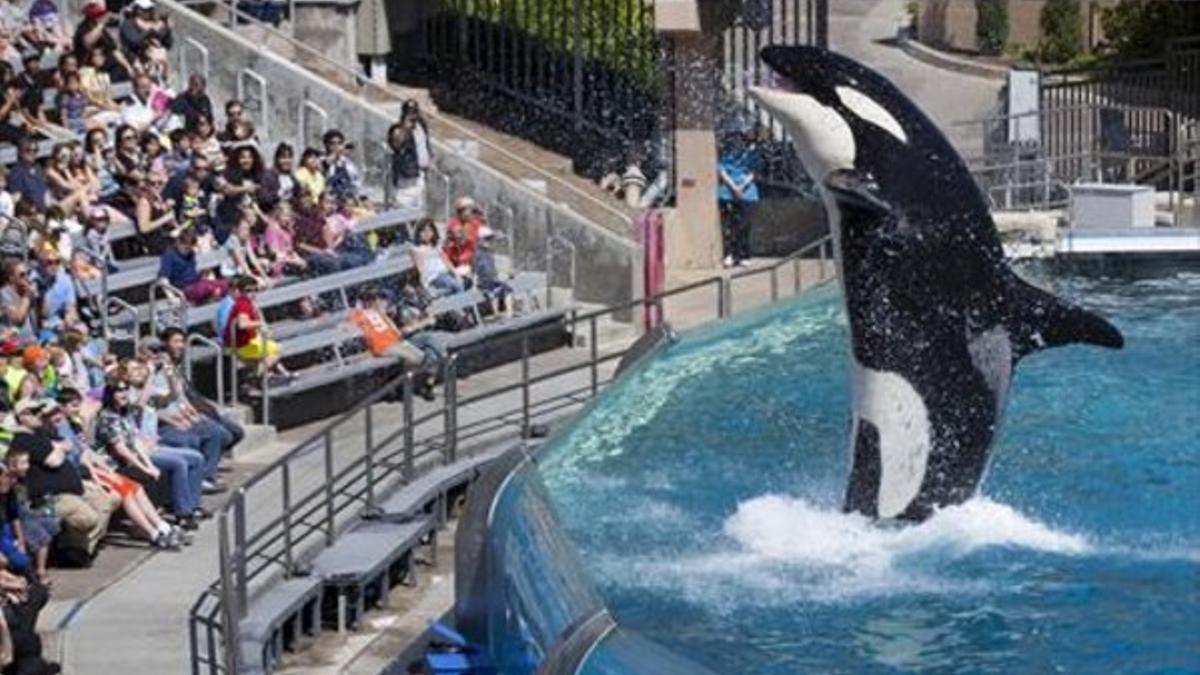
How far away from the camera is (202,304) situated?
24.5m

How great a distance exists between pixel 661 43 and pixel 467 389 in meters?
8.12

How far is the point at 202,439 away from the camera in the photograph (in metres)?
21.8

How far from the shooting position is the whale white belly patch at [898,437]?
18.8m

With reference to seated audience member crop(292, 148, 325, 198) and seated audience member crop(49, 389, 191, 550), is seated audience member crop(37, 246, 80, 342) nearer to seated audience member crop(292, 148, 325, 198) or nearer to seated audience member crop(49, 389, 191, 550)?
seated audience member crop(49, 389, 191, 550)

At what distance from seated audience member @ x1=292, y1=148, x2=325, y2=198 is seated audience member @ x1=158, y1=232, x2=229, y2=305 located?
2.35 meters

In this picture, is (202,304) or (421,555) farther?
(202,304)

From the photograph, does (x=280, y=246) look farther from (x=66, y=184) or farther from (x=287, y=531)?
(x=287, y=531)

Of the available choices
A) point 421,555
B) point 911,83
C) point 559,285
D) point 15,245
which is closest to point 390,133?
point 559,285

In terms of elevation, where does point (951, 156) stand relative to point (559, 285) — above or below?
above

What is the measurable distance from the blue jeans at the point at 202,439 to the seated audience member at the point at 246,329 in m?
1.76

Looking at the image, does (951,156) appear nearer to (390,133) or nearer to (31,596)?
(31,596)

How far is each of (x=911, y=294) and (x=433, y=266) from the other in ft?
27.2

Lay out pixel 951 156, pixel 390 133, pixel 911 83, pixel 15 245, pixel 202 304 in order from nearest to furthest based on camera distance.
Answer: pixel 951 156 < pixel 15 245 < pixel 202 304 < pixel 390 133 < pixel 911 83

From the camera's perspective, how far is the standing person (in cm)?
2888
